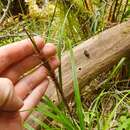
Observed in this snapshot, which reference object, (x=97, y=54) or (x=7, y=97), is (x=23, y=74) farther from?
(x=97, y=54)

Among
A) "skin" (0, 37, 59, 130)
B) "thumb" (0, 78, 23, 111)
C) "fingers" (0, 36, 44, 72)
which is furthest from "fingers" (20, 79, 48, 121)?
"thumb" (0, 78, 23, 111)

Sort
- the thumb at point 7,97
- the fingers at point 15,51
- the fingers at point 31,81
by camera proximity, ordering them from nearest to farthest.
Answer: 1. the thumb at point 7,97
2. the fingers at point 15,51
3. the fingers at point 31,81

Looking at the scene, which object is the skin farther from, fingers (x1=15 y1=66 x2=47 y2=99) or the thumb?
the thumb

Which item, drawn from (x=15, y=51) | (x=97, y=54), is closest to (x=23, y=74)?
(x=15, y=51)

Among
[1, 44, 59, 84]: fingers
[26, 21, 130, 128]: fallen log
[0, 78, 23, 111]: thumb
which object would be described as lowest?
[26, 21, 130, 128]: fallen log

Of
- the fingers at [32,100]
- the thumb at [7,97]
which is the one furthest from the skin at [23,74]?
the thumb at [7,97]

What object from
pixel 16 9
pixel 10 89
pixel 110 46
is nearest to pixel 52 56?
pixel 10 89

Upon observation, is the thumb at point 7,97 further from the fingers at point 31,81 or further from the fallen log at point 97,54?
the fallen log at point 97,54
